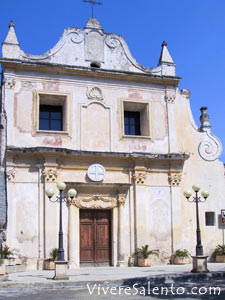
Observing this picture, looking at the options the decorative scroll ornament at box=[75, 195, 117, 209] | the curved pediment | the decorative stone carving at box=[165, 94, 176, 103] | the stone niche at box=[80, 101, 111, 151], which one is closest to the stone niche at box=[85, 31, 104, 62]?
the curved pediment

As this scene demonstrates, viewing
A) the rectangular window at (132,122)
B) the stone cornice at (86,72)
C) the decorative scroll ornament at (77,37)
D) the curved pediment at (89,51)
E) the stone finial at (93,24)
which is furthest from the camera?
the rectangular window at (132,122)

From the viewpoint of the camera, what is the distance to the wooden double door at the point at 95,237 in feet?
63.8

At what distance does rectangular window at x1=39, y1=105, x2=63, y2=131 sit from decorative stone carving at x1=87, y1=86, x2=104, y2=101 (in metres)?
1.49

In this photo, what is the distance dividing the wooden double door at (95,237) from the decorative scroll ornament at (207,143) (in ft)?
17.2

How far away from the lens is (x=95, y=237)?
19656 mm

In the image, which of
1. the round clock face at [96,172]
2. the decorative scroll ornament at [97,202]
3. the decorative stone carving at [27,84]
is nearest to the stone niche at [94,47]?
the decorative stone carving at [27,84]

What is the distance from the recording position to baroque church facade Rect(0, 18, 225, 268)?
1892cm

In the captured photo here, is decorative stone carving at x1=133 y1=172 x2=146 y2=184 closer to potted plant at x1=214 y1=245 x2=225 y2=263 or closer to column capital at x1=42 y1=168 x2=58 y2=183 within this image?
column capital at x1=42 y1=168 x2=58 y2=183

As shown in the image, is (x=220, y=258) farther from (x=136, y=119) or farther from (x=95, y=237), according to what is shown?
(x=136, y=119)

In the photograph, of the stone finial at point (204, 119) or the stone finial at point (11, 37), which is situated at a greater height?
the stone finial at point (11, 37)

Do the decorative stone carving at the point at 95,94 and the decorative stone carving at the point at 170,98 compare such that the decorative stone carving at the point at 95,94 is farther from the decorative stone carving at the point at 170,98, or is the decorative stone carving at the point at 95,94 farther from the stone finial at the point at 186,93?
the stone finial at the point at 186,93

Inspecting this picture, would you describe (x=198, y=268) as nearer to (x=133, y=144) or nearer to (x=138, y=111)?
(x=133, y=144)

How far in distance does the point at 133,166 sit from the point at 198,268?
5827 mm

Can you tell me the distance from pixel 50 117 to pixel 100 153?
2896 millimetres
